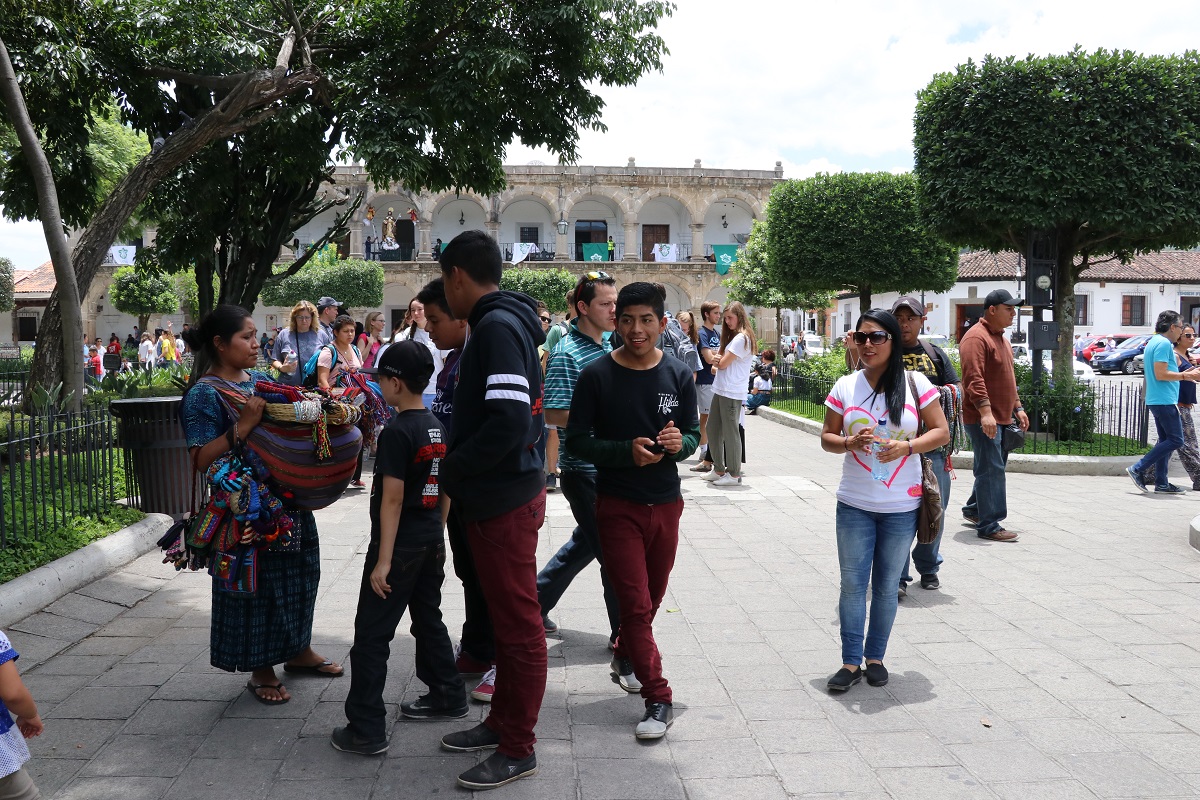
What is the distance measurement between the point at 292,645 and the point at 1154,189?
1158cm

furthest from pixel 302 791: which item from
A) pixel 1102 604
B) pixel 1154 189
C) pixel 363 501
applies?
pixel 1154 189

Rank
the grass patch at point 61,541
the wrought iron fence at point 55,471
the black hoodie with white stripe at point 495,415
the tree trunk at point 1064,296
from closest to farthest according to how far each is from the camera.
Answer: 1. the black hoodie with white stripe at point 495,415
2. the grass patch at point 61,541
3. the wrought iron fence at point 55,471
4. the tree trunk at point 1064,296

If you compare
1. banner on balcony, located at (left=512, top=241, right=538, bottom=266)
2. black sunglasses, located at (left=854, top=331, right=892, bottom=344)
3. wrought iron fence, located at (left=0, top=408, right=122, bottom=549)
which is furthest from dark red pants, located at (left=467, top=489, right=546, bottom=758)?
banner on balcony, located at (left=512, top=241, right=538, bottom=266)

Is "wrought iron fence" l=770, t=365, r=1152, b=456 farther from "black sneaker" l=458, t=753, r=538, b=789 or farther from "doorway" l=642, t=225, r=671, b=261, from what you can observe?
"doorway" l=642, t=225, r=671, b=261

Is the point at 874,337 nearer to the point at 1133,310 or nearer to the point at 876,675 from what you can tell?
the point at 876,675

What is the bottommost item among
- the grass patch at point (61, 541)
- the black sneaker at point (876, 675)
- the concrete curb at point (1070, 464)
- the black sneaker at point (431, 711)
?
the concrete curb at point (1070, 464)

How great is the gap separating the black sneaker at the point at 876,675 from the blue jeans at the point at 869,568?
0.05m

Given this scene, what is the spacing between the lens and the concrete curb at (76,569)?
16.3ft

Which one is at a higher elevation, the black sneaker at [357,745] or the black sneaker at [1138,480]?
the black sneaker at [357,745]

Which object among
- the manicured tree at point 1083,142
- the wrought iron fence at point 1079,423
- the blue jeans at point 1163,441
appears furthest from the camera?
the manicured tree at point 1083,142

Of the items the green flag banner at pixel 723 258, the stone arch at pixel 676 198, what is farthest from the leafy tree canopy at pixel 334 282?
the green flag banner at pixel 723 258

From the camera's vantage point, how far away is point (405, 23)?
11.1m

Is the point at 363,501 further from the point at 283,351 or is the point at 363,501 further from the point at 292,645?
the point at 292,645

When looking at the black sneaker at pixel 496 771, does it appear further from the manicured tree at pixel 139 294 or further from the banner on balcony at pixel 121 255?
the banner on balcony at pixel 121 255
